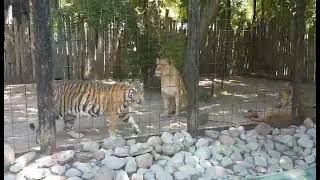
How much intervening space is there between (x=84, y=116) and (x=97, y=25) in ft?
9.55

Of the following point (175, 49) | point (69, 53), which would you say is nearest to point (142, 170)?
point (175, 49)

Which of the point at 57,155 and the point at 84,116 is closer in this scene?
the point at 57,155

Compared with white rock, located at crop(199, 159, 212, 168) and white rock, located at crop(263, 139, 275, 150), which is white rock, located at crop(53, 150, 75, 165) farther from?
white rock, located at crop(263, 139, 275, 150)

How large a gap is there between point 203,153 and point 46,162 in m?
1.19

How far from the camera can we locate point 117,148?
3520 millimetres

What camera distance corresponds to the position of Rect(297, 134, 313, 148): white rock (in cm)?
412

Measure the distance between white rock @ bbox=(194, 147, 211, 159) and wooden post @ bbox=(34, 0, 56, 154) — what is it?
1.09 meters

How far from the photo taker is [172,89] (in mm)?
5281

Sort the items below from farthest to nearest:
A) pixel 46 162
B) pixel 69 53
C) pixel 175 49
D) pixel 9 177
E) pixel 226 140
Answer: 1. pixel 69 53
2. pixel 175 49
3. pixel 226 140
4. pixel 46 162
5. pixel 9 177

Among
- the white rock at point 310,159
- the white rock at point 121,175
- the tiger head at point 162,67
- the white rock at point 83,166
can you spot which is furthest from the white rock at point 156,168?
the tiger head at point 162,67

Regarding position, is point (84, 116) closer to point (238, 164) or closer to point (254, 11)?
point (238, 164)

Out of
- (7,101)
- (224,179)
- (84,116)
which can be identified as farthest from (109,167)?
(7,101)

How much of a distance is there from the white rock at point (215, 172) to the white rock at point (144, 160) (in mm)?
414

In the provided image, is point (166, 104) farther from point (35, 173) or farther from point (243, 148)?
point (35, 173)
